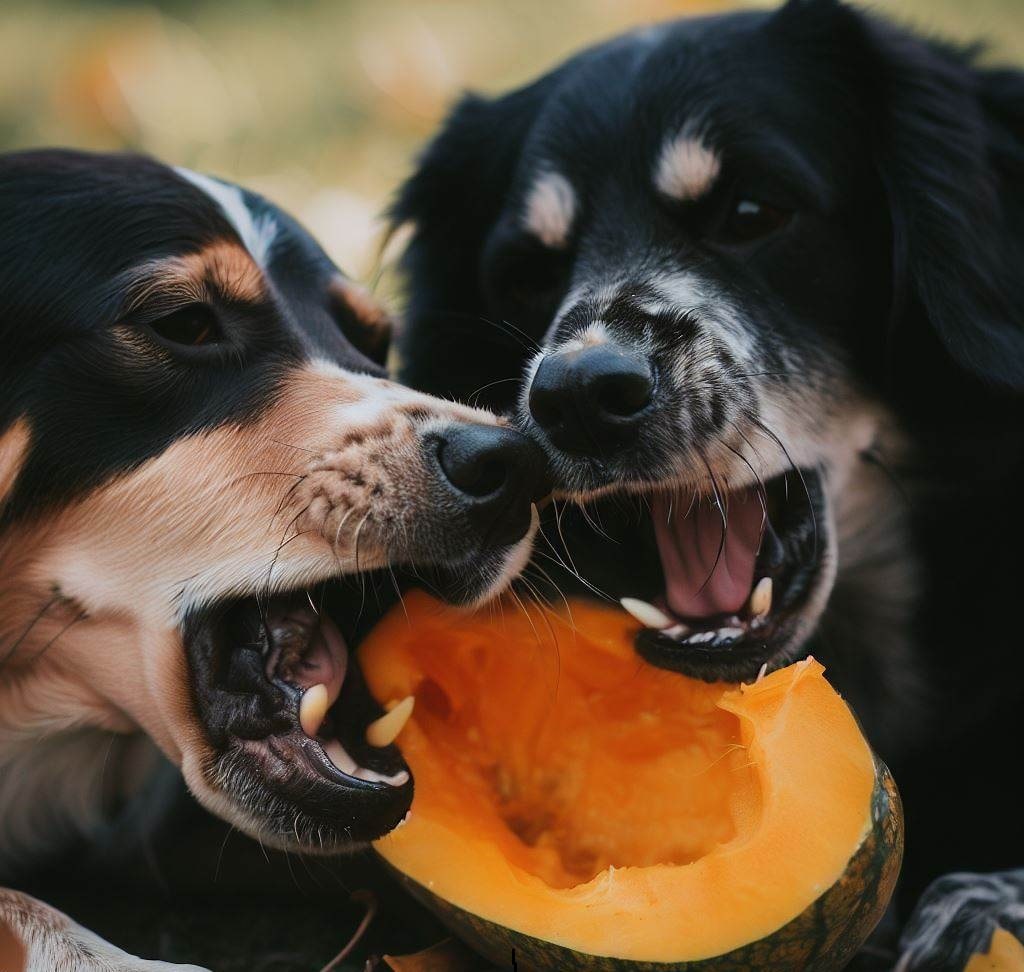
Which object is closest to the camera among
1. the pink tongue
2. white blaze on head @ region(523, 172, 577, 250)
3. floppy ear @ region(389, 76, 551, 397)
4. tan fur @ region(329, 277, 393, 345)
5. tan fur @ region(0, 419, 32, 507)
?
tan fur @ region(0, 419, 32, 507)

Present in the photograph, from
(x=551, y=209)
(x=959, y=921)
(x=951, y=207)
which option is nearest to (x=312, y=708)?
(x=959, y=921)

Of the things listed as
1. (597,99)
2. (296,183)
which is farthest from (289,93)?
(597,99)

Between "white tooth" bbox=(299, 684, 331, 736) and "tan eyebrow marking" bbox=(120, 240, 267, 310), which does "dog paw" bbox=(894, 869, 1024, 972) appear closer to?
"white tooth" bbox=(299, 684, 331, 736)

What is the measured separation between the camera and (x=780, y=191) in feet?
8.64

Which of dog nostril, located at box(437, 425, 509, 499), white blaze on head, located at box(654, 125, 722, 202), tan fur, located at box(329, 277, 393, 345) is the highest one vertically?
white blaze on head, located at box(654, 125, 722, 202)

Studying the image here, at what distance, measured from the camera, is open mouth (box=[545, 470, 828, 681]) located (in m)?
2.38

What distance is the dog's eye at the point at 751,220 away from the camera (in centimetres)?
265

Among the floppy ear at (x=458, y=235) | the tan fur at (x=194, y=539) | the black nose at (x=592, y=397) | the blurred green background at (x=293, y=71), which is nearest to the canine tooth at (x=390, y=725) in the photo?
the tan fur at (x=194, y=539)

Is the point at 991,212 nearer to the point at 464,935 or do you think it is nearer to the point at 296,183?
the point at 464,935

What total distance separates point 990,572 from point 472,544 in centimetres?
132

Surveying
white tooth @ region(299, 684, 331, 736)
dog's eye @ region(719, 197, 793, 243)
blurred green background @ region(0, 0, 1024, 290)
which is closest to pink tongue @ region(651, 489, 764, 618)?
dog's eye @ region(719, 197, 793, 243)

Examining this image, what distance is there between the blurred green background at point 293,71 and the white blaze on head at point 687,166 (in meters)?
2.38

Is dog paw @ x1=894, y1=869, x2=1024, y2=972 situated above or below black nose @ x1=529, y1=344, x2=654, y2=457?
below

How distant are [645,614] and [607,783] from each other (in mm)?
297
